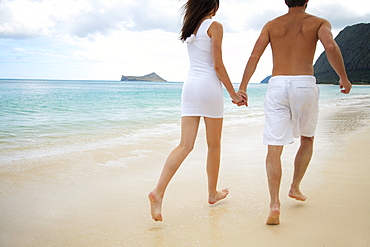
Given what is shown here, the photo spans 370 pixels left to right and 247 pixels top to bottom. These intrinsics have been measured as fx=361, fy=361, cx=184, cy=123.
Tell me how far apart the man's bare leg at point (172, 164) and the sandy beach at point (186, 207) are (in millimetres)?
164

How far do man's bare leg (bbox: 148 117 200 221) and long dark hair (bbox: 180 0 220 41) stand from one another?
0.75 metres

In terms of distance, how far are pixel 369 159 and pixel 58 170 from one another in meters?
4.19

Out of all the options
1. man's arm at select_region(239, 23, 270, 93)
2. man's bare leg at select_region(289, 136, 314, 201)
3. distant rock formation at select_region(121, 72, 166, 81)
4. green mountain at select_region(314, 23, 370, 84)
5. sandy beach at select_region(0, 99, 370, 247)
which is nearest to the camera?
sandy beach at select_region(0, 99, 370, 247)

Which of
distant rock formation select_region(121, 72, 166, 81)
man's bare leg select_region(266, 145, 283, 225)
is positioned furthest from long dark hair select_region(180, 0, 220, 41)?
distant rock formation select_region(121, 72, 166, 81)

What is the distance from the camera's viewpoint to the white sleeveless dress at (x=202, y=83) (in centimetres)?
291

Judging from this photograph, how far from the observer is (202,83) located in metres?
2.92

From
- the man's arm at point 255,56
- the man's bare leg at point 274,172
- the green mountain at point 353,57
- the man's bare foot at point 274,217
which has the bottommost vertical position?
the man's bare foot at point 274,217

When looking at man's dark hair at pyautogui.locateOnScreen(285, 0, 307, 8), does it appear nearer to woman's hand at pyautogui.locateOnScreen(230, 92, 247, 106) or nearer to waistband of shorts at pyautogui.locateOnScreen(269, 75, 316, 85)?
waistband of shorts at pyautogui.locateOnScreen(269, 75, 316, 85)

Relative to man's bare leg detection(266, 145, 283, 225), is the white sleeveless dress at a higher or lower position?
higher

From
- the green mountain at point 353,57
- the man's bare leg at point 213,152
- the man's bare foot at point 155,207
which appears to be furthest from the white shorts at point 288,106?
the green mountain at point 353,57

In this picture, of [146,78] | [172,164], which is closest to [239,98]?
[172,164]

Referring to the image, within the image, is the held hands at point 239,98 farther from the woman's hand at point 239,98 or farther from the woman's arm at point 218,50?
the woman's arm at point 218,50

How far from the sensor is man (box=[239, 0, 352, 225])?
113 inches

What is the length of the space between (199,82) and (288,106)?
0.75 m
